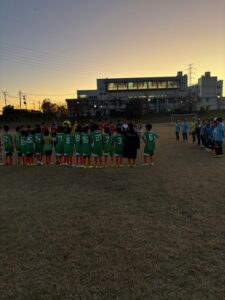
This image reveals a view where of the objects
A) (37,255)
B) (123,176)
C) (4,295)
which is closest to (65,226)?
(37,255)

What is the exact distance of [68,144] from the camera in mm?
14094

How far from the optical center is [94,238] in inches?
226

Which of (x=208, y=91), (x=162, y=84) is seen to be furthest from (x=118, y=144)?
(x=208, y=91)

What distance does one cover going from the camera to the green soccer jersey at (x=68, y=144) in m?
14.1

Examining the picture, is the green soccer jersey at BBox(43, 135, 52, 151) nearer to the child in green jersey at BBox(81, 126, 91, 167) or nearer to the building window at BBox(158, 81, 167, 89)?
the child in green jersey at BBox(81, 126, 91, 167)

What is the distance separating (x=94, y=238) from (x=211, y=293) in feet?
7.59

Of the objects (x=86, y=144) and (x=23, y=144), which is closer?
(x=86, y=144)

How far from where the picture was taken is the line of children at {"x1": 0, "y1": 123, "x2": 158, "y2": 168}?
535 inches

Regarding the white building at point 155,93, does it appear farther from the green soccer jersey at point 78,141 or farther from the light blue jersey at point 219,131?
the green soccer jersey at point 78,141

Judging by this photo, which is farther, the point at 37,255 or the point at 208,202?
the point at 208,202

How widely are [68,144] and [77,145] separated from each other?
1.41 feet

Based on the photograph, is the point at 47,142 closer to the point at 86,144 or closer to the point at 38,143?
the point at 38,143

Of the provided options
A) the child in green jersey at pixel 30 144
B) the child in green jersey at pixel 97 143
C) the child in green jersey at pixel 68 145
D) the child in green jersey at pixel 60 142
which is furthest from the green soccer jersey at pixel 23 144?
the child in green jersey at pixel 97 143

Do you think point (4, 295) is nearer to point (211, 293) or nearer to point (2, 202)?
point (211, 293)
